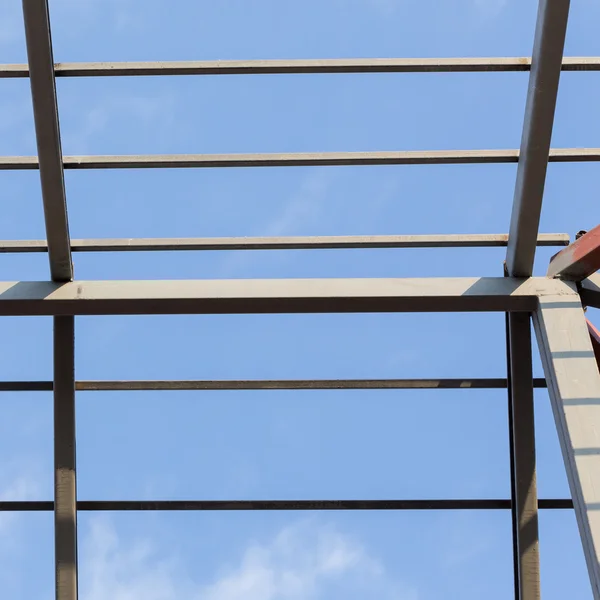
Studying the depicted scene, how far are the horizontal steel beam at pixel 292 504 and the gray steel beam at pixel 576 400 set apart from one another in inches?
89.9

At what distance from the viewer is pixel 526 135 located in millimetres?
8828

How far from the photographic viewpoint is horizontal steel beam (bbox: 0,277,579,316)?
9281mm

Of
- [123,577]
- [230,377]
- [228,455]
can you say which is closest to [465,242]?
[230,377]

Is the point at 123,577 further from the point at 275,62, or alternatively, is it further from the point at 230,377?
the point at 275,62

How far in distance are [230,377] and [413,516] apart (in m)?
2.36

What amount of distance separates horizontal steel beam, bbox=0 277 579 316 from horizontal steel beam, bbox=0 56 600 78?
185 centimetres

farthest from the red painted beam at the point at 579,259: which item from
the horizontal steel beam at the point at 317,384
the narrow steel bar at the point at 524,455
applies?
the horizontal steel beam at the point at 317,384

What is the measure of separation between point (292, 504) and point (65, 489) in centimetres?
227

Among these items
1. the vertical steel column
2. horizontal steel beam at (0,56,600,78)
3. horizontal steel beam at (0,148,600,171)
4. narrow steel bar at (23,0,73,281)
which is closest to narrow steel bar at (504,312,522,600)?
horizontal steel beam at (0,148,600,171)

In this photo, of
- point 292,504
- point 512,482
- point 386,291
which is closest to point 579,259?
point 386,291

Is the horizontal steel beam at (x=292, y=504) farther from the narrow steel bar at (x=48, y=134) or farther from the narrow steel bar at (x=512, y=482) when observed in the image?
the narrow steel bar at (x=48, y=134)

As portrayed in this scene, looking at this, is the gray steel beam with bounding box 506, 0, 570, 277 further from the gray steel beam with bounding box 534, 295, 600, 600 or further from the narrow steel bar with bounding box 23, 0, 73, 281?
the narrow steel bar with bounding box 23, 0, 73, 281

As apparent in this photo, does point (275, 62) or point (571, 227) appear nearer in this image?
point (275, 62)

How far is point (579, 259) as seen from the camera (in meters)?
8.99
